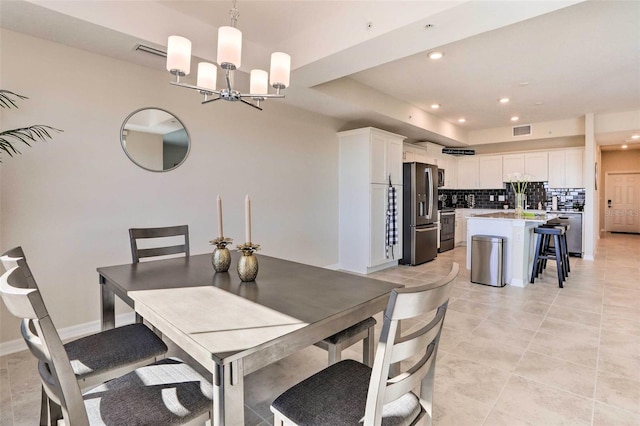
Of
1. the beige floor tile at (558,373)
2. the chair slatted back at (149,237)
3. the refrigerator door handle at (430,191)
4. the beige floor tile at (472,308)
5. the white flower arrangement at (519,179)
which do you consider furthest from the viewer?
the refrigerator door handle at (430,191)

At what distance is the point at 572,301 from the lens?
3.68 m

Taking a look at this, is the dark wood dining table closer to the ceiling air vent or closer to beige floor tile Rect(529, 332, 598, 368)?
beige floor tile Rect(529, 332, 598, 368)

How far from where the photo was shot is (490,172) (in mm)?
7543

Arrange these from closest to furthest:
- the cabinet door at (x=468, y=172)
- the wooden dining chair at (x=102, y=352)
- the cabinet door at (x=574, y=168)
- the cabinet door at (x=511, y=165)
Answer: the wooden dining chair at (x=102, y=352), the cabinet door at (x=574, y=168), the cabinet door at (x=511, y=165), the cabinet door at (x=468, y=172)

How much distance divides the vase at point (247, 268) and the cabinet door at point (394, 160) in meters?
4.01

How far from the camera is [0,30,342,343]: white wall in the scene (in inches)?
99.2

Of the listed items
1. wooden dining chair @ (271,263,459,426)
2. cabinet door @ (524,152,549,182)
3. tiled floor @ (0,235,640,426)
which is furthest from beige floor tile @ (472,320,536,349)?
cabinet door @ (524,152,549,182)

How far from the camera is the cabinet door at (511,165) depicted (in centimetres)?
709

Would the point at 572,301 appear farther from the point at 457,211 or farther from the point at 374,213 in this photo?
the point at 457,211

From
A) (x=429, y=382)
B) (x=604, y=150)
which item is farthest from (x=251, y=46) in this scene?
(x=604, y=150)

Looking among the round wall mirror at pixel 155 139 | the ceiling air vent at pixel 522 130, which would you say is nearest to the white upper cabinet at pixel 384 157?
the round wall mirror at pixel 155 139

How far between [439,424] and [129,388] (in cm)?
152

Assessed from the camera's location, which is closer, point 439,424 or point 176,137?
point 439,424

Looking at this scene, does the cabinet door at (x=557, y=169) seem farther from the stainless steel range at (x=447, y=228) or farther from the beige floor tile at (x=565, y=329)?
the beige floor tile at (x=565, y=329)
